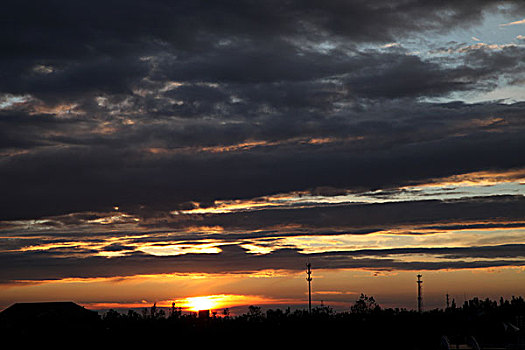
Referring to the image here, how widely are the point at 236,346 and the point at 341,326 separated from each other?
10.4 metres

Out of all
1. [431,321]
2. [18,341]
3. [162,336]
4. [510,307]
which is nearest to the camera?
[18,341]

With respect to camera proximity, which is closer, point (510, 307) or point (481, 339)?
point (481, 339)

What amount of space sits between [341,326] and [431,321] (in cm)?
1001

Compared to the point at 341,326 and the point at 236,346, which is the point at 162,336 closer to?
the point at 236,346

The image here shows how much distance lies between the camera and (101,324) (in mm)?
56406

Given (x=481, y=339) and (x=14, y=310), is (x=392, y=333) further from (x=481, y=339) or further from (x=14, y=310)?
(x=14, y=310)

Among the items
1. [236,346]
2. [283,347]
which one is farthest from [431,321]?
[236,346]

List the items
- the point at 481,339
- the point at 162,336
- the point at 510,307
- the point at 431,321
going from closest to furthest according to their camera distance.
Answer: the point at 162,336
the point at 481,339
the point at 431,321
the point at 510,307

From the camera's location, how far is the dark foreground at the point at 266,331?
51.2m

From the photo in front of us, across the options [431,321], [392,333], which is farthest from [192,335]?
[431,321]

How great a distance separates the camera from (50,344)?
161 ft

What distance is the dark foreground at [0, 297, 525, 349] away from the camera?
51156mm

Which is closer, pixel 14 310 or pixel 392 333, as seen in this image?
pixel 392 333

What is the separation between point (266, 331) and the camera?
57.6m
